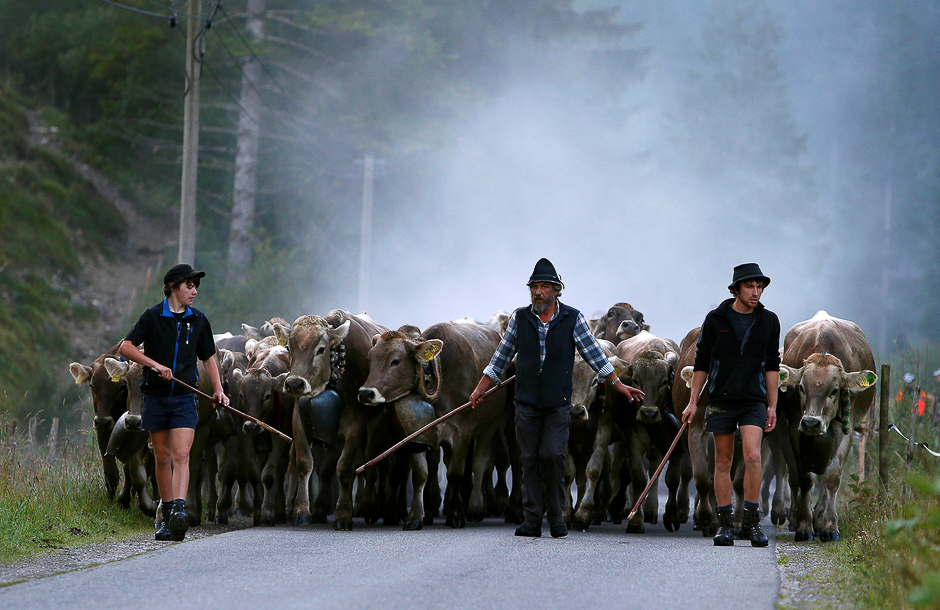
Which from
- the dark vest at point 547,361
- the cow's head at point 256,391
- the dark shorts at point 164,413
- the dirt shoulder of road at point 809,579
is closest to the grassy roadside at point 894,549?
the dirt shoulder of road at point 809,579

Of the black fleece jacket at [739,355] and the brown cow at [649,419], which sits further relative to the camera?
the brown cow at [649,419]

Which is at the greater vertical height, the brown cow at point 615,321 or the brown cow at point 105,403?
the brown cow at point 615,321

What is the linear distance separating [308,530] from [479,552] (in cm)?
274

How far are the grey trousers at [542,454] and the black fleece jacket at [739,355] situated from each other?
139cm

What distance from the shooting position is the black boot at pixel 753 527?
34.2 ft

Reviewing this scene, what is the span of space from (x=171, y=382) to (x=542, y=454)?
10.8 feet

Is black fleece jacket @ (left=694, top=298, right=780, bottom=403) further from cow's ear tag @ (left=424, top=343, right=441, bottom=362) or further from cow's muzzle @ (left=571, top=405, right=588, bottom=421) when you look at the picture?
cow's ear tag @ (left=424, top=343, right=441, bottom=362)

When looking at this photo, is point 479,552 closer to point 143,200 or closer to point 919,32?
point 143,200

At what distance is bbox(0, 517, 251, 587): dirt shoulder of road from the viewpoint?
8.36 m

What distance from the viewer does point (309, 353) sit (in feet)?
40.7

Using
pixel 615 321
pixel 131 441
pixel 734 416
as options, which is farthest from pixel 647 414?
pixel 131 441

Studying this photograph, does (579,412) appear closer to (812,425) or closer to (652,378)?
(652,378)

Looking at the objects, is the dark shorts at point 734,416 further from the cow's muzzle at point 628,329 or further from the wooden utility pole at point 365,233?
the wooden utility pole at point 365,233

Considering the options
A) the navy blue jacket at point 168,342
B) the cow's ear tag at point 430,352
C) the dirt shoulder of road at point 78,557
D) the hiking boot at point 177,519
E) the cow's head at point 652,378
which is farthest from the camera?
the cow's head at point 652,378
